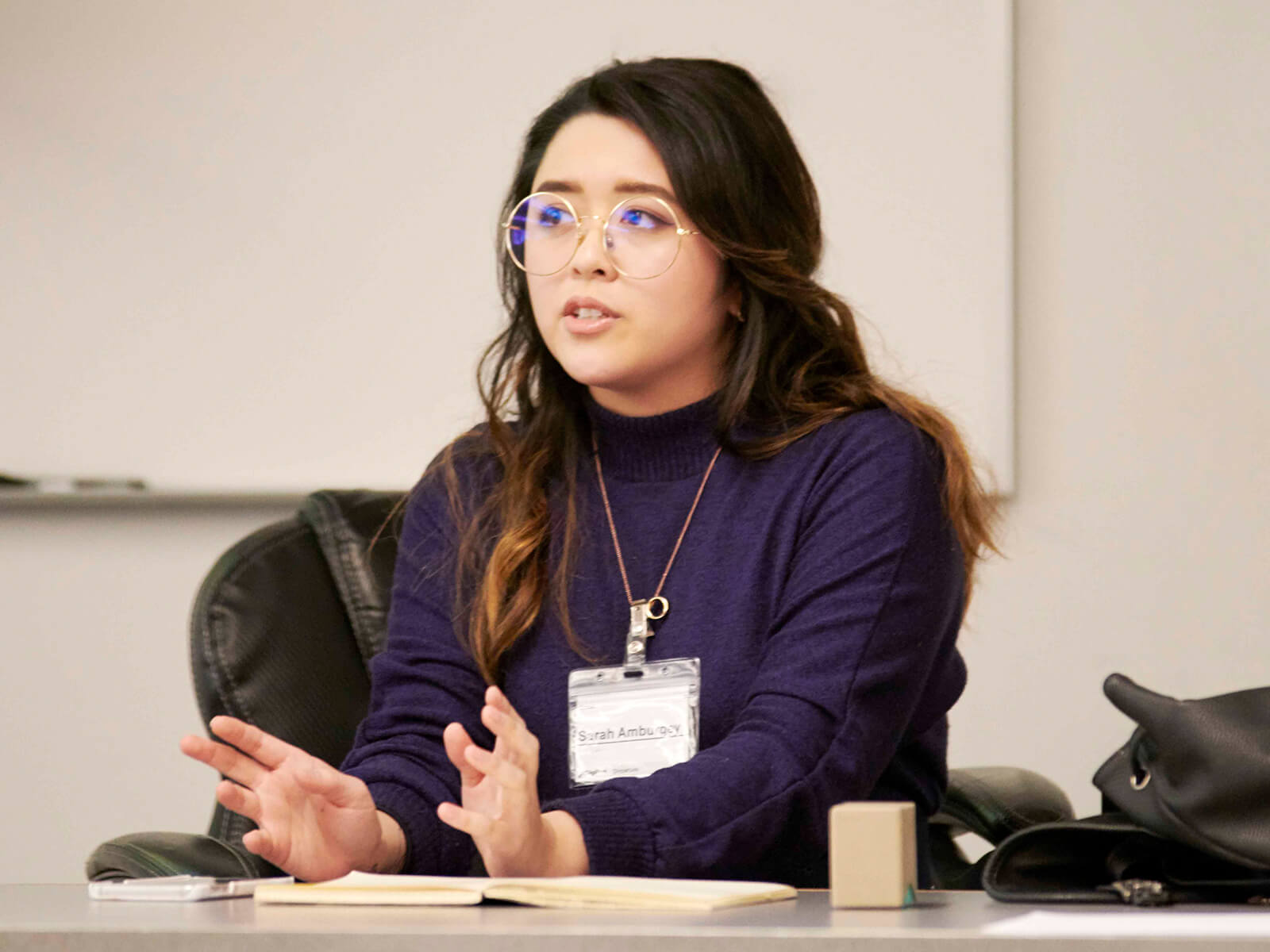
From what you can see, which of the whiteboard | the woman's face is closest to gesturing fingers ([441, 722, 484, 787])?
the woman's face

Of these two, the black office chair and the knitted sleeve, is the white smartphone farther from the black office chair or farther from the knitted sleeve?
the black office chair

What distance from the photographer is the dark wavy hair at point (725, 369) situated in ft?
5.70

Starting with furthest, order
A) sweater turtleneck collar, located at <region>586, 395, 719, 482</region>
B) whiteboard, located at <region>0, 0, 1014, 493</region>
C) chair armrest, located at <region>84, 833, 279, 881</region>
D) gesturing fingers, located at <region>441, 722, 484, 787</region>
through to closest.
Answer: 1. whiteboard, located at <region>0, 0, 1014, 493</region>
2. sweater turtleneck collar, located at <region>586, 395, 719, 482</region>
3. chair armrest, located at <region>84, 833, 279, 881</region>
4. gesturing fingers, located at <region>441, 722, 484, 787</region>

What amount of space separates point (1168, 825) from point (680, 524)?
0.90 m

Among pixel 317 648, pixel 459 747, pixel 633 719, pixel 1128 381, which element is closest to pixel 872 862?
pixel 459 747

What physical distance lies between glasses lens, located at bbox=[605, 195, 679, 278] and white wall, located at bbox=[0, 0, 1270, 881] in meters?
1.34

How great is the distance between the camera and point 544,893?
94cm

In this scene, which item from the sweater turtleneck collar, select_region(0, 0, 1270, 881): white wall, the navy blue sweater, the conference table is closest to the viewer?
the conference table

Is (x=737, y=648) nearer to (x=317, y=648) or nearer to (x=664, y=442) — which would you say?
(x=664, y=442)

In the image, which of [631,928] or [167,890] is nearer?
[631,928]

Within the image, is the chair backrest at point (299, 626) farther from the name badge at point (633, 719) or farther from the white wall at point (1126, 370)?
the white wall at point (1126, 370)

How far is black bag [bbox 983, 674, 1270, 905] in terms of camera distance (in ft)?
2.99

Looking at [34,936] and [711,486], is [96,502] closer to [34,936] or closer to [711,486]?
[711,486]

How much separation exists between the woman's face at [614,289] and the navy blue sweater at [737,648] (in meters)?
0.11
